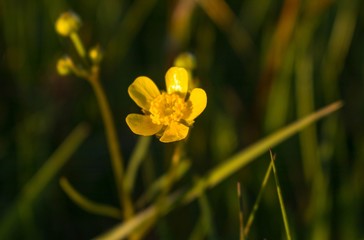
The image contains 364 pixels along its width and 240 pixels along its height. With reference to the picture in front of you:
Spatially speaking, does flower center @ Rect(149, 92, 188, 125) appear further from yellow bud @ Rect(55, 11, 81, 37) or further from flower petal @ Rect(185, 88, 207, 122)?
yellow bud @ Rect(55, 11, 81, 37)

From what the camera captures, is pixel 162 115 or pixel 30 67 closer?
pixel 162 115

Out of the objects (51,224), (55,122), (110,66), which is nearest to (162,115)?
(51,224)

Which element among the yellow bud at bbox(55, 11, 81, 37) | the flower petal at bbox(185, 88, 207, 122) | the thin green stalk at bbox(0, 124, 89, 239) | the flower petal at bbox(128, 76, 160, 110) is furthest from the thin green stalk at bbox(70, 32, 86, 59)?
the thin green stalk at bbox(0, 124, 89, 239)

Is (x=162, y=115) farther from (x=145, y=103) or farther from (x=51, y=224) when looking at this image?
(x=51, y=224)

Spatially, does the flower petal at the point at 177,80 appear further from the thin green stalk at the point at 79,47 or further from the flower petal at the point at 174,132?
the thin green stalk at the point at 79,47

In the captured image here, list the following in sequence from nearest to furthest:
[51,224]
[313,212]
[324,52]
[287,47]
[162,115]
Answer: [162,115] < [313,212] < [51,224] < [287,47] < [324,52]

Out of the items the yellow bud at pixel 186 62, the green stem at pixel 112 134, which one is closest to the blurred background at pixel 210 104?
the green stem at pixel 112 134

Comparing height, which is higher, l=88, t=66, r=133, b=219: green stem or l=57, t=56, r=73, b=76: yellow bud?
l=57, t=56, r=73, b=76: yellow bud
